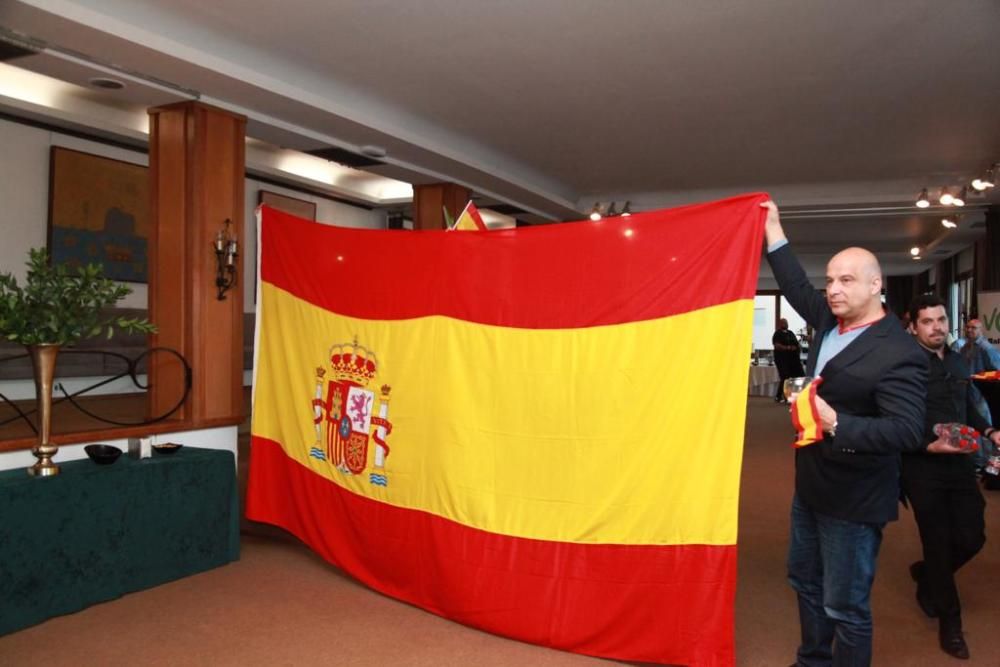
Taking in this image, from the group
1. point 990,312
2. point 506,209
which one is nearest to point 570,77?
point 506,209

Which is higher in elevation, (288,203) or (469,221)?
(288,203)

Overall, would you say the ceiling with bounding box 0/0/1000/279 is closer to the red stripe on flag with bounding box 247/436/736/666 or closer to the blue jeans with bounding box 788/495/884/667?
the red stripe on flag with bounding box 247/436/736/666

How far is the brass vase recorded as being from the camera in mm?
3023

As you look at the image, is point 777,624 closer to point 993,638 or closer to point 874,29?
point 993,638

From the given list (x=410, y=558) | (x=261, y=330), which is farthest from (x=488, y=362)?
(x=261, y=330)

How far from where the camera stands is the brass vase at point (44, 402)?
302 cm

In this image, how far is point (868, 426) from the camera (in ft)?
Answer: 6.10

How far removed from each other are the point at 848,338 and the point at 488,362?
1278mm

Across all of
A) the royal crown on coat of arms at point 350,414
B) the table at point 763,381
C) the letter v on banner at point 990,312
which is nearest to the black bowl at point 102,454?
the royal crown on coat of arms at point 350,414

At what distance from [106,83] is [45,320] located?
1551 millimetres

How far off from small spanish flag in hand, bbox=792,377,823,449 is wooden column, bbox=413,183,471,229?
5.01 metres

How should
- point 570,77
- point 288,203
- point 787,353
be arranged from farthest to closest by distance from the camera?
point 787,353, point 288,203, point 570,77

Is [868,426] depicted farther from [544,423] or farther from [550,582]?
[550,582]

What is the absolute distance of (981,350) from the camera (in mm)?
5090
